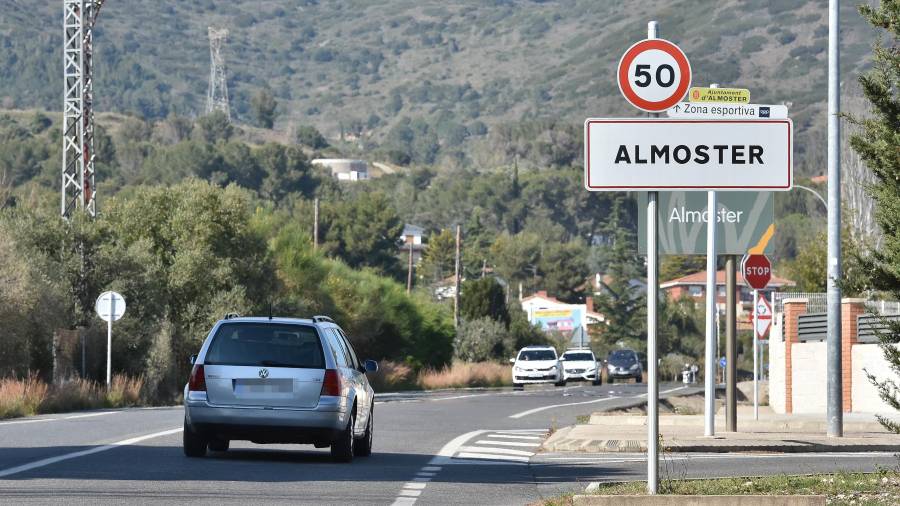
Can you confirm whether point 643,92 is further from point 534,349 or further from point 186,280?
point 534,349

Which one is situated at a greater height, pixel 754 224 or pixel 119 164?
pixel 119 164

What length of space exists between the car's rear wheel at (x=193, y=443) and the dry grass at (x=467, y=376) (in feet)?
146

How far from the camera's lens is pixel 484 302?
85.1m

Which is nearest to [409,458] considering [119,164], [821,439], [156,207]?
[821,439]

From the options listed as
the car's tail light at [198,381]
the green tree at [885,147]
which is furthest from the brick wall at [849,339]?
the green tree at [885,147]

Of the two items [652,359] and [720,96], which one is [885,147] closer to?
[652,359]

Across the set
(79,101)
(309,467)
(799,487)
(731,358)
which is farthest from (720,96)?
(79,101)

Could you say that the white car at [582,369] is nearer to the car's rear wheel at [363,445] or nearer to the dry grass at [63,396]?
the dry grass at [63,396]

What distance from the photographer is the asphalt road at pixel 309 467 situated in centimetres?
Answer: 1336

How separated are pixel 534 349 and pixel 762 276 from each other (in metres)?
33.0

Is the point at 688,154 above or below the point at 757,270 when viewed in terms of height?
above

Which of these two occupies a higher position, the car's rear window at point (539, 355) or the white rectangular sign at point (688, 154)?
the white rectangular sign at point (688, 154)

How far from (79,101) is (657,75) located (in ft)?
112

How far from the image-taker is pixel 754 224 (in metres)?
24.5
